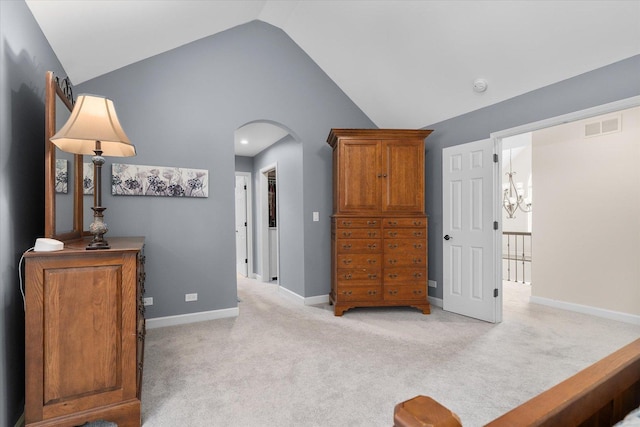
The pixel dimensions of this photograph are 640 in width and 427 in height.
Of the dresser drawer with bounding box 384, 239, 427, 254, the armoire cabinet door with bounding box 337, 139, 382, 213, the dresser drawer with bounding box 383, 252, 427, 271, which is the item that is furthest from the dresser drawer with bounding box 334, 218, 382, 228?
the dresser drawer with bounding box 383, 252, 427, 271

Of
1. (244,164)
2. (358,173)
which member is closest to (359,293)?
(358,173)

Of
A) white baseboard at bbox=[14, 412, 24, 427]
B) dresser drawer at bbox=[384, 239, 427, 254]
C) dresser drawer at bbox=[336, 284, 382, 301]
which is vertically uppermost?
dresser drawer at bbox=[384, 239, 427, 254]

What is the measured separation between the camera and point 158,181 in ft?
11.0

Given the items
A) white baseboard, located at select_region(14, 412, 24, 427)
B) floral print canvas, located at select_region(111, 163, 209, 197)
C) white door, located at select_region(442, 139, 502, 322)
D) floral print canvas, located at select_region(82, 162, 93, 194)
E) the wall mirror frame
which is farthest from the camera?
white door, located at select_region(442, 139, 502, 322)

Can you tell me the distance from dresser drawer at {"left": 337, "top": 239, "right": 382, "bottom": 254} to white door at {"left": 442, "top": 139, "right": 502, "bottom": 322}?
92 cm

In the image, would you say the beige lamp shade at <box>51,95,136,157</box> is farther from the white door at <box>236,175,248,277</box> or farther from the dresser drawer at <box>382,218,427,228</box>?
the white door at <box>236,175,248,277</box>

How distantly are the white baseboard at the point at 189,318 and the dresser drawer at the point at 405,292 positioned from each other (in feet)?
5.76

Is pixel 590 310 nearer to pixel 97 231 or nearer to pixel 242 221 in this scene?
pixel 97 231

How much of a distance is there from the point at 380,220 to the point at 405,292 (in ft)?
2.87

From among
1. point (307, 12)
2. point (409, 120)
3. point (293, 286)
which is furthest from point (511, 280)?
A: point (307, 12)

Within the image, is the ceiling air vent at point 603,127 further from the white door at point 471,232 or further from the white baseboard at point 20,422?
the white baseboard at point 20,422

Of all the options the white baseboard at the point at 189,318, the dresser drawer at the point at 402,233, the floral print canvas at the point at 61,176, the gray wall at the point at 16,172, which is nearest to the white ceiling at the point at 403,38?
the gray wall at the point at 16,172

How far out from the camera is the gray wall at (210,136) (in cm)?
330

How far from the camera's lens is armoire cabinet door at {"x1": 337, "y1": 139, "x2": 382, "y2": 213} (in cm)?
378
